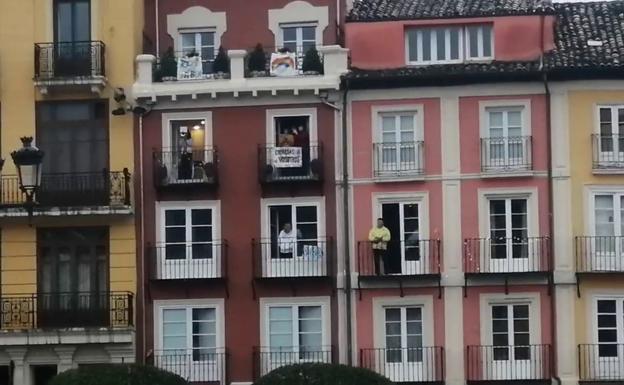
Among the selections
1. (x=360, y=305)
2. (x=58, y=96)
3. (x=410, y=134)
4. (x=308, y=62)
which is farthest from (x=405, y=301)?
(x=58, y=96)

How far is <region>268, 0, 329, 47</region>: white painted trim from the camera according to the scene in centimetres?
4241

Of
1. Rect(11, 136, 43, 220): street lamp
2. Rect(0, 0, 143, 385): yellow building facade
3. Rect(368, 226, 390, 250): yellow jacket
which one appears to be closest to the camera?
Rect(11, 136, 43, 220): street lamp

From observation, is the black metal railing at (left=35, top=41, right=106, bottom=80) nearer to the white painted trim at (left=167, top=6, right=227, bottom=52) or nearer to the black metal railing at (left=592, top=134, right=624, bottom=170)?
the white painted trim at (left=167, top=6, right=227, bottom=52)

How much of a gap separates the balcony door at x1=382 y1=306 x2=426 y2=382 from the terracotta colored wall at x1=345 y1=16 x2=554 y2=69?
7.37 metres

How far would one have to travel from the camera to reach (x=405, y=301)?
131 ft

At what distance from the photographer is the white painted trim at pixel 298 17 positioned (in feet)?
139

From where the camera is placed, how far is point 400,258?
132 ft

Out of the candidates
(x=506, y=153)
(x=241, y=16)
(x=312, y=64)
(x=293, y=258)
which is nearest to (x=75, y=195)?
(x=293, y=258)

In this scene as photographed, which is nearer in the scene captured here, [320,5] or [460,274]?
[460,274]

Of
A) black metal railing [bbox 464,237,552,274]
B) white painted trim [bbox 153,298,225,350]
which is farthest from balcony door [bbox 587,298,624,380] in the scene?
white painted trim [bbox 153,298,225,350]

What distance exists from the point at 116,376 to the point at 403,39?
13023mm

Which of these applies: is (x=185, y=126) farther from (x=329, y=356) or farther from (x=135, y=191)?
(x=329, y=356)

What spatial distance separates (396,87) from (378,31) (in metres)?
1.84

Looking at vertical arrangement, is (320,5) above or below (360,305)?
above
